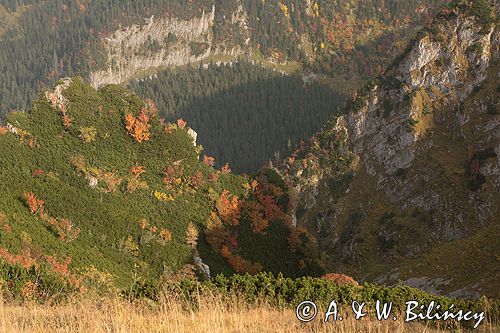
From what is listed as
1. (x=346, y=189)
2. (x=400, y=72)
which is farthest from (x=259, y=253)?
(x=400, y=72)

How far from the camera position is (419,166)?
97562 mm

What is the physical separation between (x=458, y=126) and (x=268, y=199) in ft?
177

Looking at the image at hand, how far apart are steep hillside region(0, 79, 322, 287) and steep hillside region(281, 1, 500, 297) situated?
86.1 ft

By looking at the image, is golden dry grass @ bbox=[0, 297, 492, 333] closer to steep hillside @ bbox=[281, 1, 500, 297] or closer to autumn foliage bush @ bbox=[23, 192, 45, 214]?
autumn foliage bush @ bbox=[23, 192, 45, 214]

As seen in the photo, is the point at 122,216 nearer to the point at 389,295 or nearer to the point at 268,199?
the point at 268,199

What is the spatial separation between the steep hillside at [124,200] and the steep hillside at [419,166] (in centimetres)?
2626

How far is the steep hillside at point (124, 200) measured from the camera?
46625 millimetres

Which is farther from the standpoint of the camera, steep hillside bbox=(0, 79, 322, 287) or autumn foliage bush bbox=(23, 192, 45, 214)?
autumn foliage bush bbox=(23, 192, 45, 214)

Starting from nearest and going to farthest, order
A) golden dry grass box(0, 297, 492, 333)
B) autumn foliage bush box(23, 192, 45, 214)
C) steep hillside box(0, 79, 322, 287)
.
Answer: golden dry grass box(0, 297, 492, 333), steep hillside box(0, 79, 322, 287), autumn foliage bush box(23, 192, 45, 214)

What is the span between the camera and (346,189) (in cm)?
10606

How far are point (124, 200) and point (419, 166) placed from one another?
219ft

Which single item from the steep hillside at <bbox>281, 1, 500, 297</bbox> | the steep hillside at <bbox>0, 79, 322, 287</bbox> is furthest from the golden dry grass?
the steep hillside at <bbox>281, 1, 500, 297</bbox>

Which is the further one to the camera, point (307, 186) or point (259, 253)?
point (307, 186)

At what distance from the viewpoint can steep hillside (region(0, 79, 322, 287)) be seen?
4662 cm
